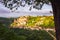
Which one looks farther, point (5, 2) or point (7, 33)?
point (5, 2)

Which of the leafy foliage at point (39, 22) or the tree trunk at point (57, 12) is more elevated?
the tree trunk at point (57, 12)

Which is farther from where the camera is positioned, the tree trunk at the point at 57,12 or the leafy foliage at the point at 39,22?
the leafy foliage at the point at 39,22

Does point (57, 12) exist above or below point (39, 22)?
above

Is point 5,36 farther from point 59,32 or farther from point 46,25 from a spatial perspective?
point 46,25

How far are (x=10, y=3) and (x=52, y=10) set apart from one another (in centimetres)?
205

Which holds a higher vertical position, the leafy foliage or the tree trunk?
the tree trunk

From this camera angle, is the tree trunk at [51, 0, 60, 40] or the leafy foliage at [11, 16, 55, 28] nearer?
the tree trunk at [51, 0, 60, 40]

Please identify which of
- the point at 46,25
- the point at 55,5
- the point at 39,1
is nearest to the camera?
the point at 55,5

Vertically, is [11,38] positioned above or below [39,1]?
below

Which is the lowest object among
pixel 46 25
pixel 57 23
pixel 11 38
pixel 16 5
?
pixel 46 25

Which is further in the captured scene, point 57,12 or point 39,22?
point 39,22

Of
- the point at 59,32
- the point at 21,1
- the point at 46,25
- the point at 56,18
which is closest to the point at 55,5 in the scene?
the point at 56,18

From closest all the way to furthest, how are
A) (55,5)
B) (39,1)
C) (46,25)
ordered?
1. (55,5)
2. (39,1)
3. (46,25)

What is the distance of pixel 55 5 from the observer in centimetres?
937
